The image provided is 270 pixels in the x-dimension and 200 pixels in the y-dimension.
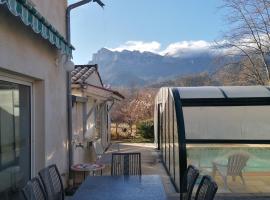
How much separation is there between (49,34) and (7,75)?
42.0 inches

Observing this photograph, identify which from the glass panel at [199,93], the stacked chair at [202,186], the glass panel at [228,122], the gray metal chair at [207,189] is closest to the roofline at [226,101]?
the glass panel at [199,93]

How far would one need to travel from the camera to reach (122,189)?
5.79 metres

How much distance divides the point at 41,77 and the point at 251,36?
14325 mm

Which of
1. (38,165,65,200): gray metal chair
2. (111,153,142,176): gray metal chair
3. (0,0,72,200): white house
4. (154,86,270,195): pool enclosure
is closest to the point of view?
(38,165,65,200): gray metal chair

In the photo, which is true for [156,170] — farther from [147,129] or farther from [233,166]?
[147,129]

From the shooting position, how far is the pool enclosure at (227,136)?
10.3 m

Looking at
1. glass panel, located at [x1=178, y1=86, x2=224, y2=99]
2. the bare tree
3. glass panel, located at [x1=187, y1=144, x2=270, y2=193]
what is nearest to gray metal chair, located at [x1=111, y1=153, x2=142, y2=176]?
glass panel, located at [x1=187, y1=144, x2=270, y2=193]

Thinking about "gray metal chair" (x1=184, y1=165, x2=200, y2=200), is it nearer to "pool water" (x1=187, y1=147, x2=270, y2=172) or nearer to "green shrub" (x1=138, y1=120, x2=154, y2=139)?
"pool water" (x1=187, y1=147, x2=270, y2=172)

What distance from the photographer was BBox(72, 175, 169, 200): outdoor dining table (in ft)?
17.4

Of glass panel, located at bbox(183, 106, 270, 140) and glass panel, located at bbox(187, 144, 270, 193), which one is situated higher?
glass panel, located at bbox(183, 106, 270, 140)

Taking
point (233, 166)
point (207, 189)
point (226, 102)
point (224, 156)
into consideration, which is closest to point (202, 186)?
point (207, 189)

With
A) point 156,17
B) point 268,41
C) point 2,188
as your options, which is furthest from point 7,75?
point 268,41

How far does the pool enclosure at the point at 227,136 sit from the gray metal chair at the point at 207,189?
5.20 m

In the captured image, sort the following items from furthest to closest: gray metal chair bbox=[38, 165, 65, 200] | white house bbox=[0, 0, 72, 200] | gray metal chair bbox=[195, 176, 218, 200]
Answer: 1. white house bbox=[0, 0, 72, 200]
2. gray metal chair bbox=[38, 165, 65, 200]
3. gray metal chair bbox=[195, 176, 218, 200]
